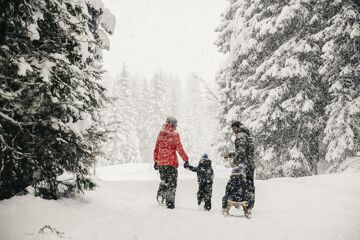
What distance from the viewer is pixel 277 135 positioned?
1655 centimetres

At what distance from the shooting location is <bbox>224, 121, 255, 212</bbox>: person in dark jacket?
833cm

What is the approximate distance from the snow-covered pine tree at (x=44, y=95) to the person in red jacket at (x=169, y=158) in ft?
6.04

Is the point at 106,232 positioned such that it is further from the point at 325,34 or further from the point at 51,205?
the point at 325,34

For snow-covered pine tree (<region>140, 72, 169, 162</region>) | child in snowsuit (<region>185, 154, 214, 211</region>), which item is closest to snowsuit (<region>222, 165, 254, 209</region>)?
child in snowsuit (<region>185, 154, 214, 211</region>)

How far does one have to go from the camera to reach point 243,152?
27.3ft

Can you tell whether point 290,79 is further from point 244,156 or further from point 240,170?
point 240,170

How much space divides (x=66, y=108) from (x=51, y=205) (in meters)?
1.61

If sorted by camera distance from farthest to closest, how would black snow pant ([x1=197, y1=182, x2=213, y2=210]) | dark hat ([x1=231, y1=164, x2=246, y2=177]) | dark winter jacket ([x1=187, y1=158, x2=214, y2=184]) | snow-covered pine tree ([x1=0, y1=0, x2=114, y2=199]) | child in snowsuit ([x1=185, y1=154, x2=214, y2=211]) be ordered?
dark winter jacket ([x1=187, y1=158, x2=214, y2=184]) < child in snowsuit ([x1=185, y1=154, x2=214, y2=211]) < black snow pant ([x1=197, y1=182, x2=213, y2=210]) < dark hat ([x1=231, y1=164, x2=246, y2=177]) < snow-covered pine tree ([x1=0, y1=0, x2=114, y2=199])

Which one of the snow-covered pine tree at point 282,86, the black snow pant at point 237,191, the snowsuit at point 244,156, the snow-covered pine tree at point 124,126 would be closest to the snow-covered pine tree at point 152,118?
the snow-covered pine tree at point 124,126

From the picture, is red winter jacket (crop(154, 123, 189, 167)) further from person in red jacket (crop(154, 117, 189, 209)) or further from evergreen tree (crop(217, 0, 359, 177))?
evergreen tree (crop(217, 0, 359, 177))

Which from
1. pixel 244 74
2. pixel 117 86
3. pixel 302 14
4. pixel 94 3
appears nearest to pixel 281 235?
pixel 94 3

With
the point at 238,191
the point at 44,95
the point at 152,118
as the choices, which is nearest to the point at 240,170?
the point at 238,191

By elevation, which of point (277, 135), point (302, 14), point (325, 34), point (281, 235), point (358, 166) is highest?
point (302, 14)

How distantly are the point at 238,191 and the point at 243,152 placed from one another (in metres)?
0.83
